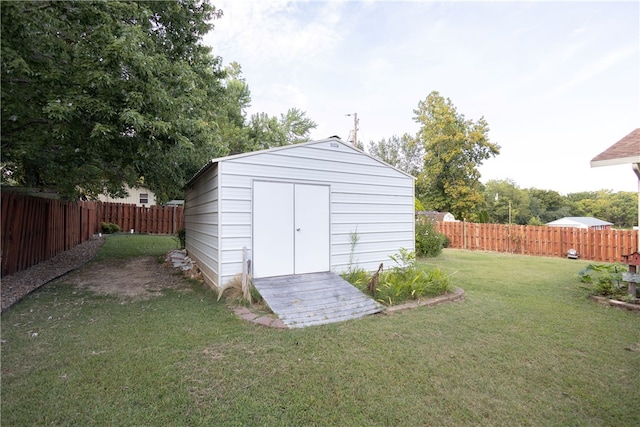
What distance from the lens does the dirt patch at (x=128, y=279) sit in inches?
224

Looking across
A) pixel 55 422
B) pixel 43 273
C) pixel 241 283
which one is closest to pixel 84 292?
pixel 43 273

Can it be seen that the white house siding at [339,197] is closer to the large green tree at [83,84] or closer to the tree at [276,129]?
the large green tree at [83,84]

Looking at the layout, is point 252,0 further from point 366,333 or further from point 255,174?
point 366,333

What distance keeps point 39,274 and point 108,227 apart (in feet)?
37.5

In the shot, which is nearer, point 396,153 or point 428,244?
point 428,244

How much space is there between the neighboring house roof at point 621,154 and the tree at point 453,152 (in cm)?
1918

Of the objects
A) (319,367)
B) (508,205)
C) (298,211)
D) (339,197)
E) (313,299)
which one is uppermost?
(508,205)

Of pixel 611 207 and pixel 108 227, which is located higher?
pixel 611 207

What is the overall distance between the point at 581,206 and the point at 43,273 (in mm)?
66451

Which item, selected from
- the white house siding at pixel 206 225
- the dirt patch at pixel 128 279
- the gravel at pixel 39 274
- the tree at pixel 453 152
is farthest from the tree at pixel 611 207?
the gravel at pixel 39 274

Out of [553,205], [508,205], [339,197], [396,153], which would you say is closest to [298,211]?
[339,197]

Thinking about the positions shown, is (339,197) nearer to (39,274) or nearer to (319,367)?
(319,367)

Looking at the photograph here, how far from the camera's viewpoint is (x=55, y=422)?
2.09 meters

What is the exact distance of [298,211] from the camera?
Answer: 6.02 metres
